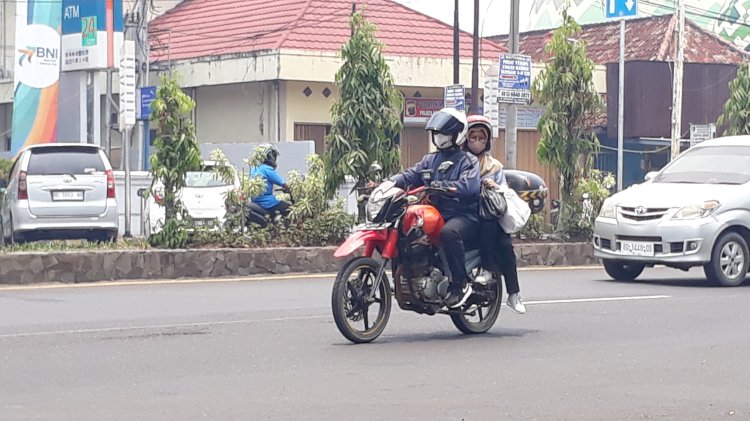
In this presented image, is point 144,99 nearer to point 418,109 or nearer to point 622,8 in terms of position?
point 418,109

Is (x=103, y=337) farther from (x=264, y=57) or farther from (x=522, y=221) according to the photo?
(x=264, y=57)

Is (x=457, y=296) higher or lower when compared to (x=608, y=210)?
lower

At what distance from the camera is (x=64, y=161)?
1970 centimetres

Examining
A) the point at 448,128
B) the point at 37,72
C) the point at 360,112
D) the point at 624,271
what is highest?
the point at 37,72

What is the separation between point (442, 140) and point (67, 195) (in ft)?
34.7

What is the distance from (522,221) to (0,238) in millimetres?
12090

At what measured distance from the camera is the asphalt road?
A: 7301 millimetres

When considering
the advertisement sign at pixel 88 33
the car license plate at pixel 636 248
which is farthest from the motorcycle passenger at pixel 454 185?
the advertisement sign at pixel 88 33

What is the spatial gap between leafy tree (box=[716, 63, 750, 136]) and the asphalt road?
10.7 metres

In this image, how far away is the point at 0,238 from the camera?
20.3 m

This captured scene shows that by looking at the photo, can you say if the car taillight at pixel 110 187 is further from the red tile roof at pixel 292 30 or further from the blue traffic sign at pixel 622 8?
the red tile roof at pixel 292 30

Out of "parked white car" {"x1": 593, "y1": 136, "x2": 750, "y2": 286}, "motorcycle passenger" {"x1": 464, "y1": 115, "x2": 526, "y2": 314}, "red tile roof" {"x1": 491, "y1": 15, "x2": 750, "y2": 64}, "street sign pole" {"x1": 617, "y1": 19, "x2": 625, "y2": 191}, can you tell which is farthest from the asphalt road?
"red tile roof" {"x1": 491, "y1": 15, "x2": 750, "y2": 64}

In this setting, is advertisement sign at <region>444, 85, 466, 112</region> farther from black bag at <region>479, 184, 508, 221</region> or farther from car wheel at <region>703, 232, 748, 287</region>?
black bag at <region>479, 184, 508, 221</region>

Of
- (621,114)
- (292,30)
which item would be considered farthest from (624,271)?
(292,30)
